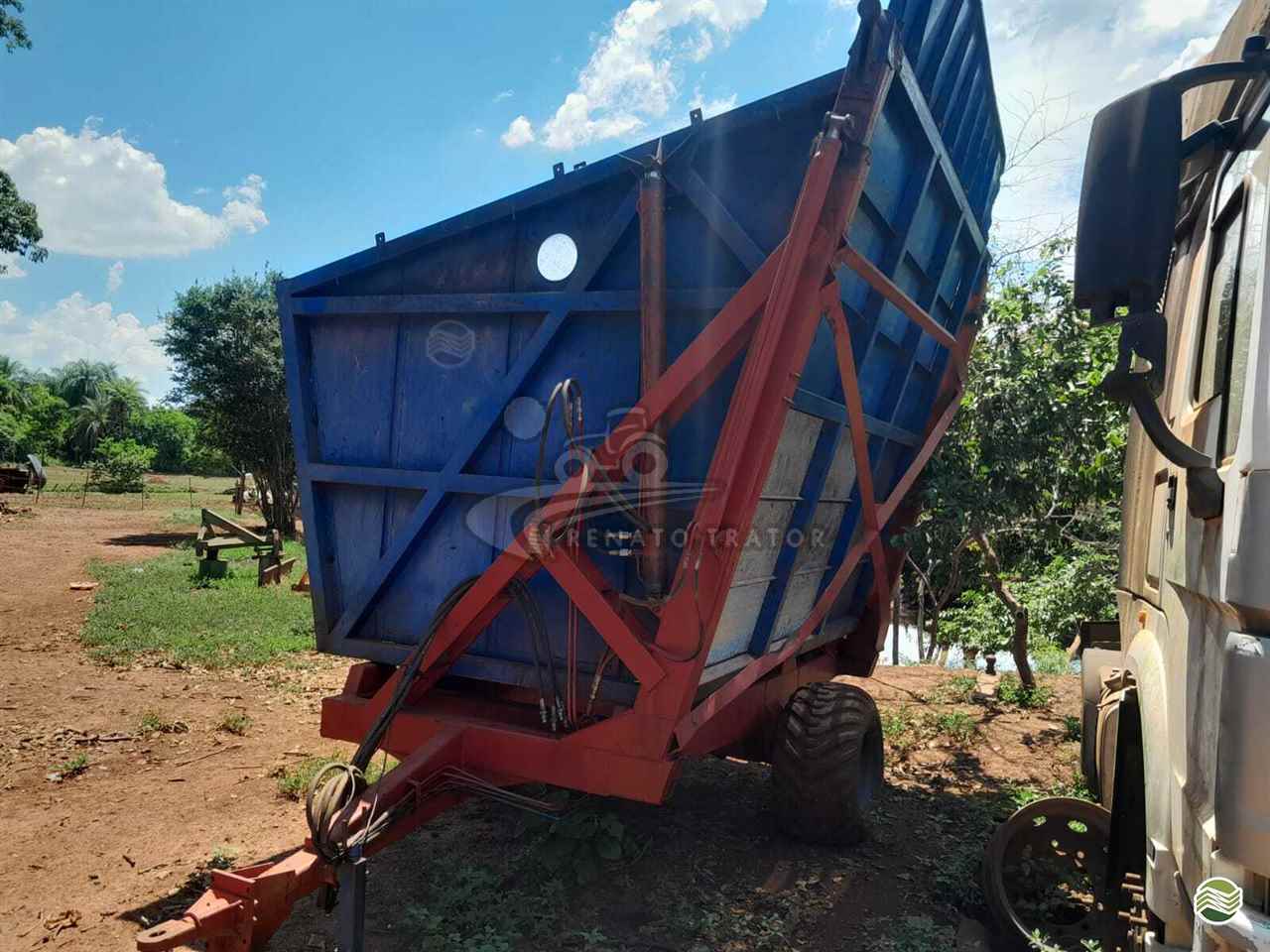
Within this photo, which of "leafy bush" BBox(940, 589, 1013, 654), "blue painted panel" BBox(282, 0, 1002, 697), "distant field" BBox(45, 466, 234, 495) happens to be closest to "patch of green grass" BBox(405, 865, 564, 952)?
"blue painted panel" BBox(282, 0, 1002, 697)

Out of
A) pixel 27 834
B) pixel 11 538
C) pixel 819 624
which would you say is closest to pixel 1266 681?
pixel 819 624

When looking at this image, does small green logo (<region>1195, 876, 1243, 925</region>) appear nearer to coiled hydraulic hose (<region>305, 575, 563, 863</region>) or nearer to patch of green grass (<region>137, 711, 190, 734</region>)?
coiled hydraulic hose (<region>305, 575, 563, 863</region>)

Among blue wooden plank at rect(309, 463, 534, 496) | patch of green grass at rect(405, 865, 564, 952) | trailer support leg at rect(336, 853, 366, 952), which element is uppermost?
blue wooden plank at rect(309, 463, 534, 496)

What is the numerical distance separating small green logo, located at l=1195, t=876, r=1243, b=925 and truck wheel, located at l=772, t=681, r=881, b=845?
8.13ft

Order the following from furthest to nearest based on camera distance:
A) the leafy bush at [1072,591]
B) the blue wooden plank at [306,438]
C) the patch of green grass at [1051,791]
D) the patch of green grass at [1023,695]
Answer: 1. the patch of green grass at [1023,695]
2. the leafy bush at [1072,591]
3. the patch of green grass at [1051,791]
4. the blue wooden plank at [306,438]

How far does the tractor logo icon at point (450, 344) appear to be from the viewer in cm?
383

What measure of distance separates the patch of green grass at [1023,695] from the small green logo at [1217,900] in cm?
631

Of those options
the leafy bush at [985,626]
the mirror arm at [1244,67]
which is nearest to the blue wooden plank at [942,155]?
the mirror arm at [1244,67]

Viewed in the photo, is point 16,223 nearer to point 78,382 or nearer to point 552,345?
point 552,345

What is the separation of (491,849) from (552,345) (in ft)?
8.11

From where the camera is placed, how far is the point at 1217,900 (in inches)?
62.8

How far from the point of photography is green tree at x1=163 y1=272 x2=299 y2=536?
65.4 ft

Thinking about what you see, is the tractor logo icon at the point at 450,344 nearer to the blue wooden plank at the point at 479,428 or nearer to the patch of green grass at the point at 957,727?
the blue wooden plank at the point at 479,428

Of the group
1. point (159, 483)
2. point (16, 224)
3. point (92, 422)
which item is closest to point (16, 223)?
point (16, 224)
